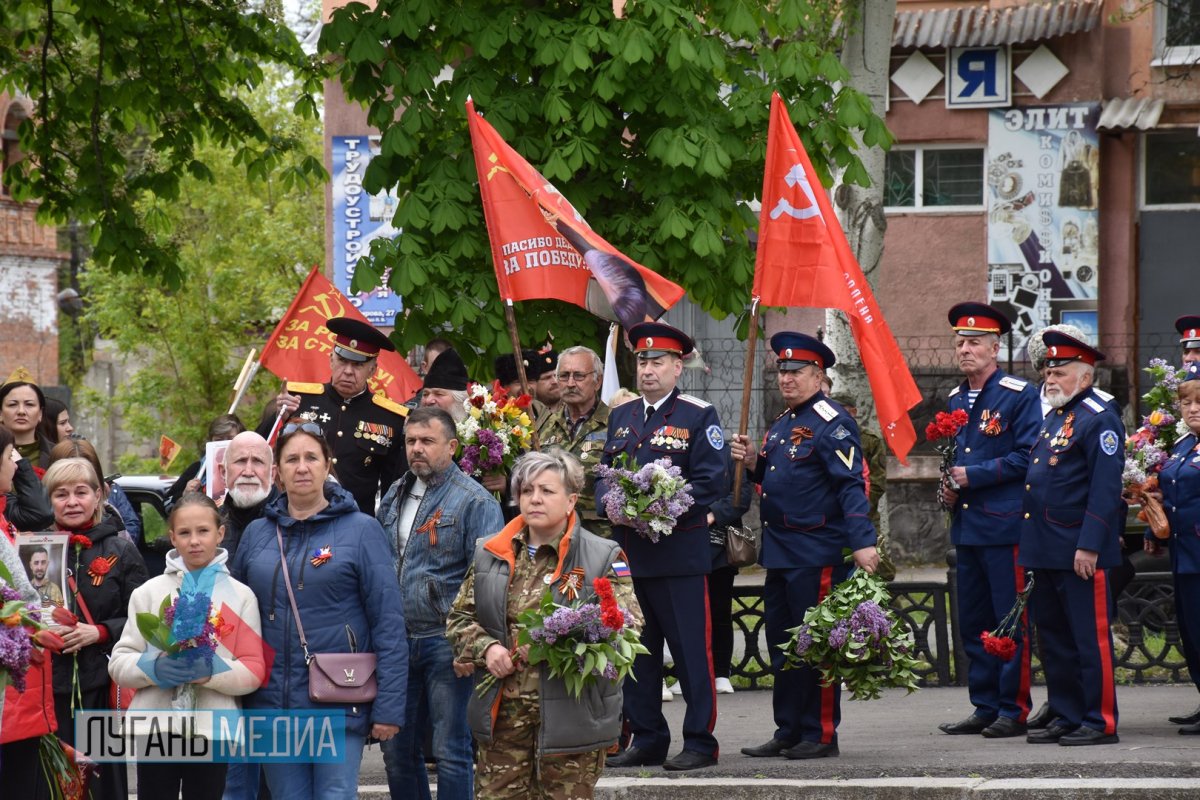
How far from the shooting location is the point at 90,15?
14578mm

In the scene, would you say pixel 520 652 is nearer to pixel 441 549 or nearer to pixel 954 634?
pixel 441 549

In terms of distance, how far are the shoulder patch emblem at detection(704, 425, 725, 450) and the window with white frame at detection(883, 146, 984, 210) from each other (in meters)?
13.1

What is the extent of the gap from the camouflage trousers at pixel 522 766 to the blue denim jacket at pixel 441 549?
0.97 m

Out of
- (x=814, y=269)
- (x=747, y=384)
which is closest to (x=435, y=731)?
(x=747, y=384)

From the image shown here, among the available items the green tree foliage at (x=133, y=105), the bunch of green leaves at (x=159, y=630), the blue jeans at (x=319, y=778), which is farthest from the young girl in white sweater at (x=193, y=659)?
the green tree foliage at (x=133, y=105)

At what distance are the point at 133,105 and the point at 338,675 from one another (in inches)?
364

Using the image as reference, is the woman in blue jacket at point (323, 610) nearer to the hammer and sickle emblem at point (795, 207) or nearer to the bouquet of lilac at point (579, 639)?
the bouquet of lilac at point (579, 639)

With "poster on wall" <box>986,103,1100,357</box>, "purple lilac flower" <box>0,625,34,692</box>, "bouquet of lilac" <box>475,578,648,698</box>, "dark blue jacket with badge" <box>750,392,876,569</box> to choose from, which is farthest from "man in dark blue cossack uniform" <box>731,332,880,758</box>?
"poster on wall" <box>986,103,1100,357</box>

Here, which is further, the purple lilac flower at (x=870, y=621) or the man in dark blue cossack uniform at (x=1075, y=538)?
the man in dark blue cossack uniform at (x=1075, y=538)

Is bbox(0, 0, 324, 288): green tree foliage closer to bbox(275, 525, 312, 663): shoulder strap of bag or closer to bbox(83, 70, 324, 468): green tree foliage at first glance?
bbox(275, 525, 312, 663): shoulder strap of bag

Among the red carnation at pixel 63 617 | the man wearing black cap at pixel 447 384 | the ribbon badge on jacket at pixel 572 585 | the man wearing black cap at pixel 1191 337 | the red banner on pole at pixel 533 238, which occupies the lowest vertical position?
the red carnation at pixel 63 617

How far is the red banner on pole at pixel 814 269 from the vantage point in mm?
9359

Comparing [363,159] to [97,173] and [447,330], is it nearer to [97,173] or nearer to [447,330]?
[97,173]

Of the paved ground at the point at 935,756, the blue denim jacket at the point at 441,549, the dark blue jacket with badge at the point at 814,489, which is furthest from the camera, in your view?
the dark blue jacket with badge at the point at 814,489
